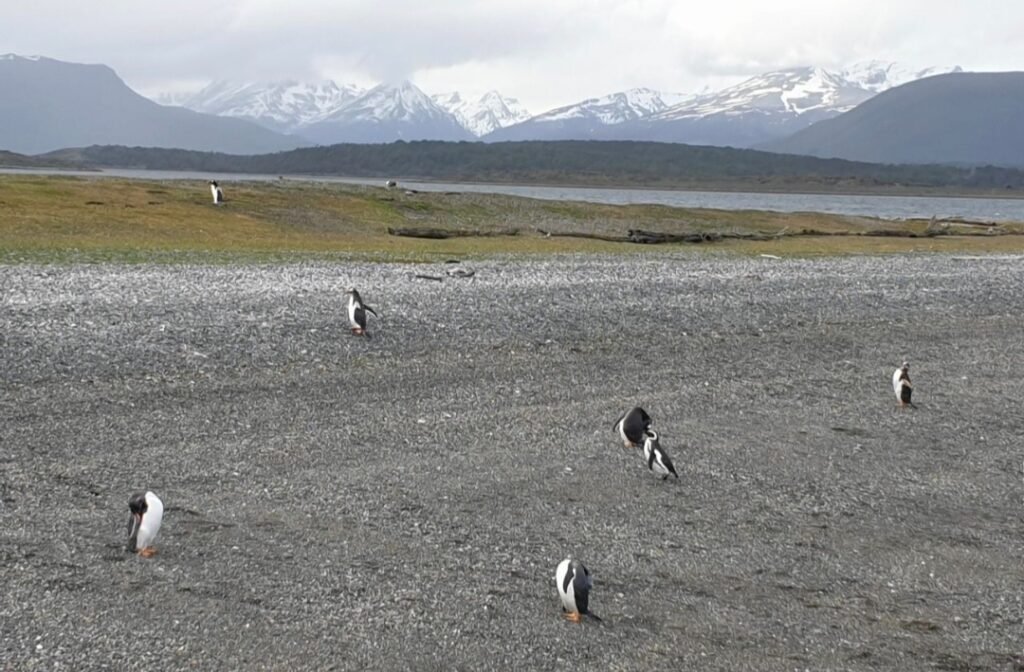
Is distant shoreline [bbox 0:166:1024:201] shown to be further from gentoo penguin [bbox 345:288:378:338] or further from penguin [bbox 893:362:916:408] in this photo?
penguin [bbox 893:362:916:408]

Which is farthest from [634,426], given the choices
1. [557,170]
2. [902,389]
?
[557,170]

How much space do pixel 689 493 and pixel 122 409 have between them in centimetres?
534

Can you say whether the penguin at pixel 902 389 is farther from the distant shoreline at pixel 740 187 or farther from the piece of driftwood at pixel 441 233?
the distant shoreline at pixel 740 187

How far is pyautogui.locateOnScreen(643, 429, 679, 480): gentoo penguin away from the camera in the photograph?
8.68 m

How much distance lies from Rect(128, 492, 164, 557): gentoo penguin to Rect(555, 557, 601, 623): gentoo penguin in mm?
2613

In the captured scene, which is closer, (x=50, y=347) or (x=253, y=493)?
(x=253, y=493)

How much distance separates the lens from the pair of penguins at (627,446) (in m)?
6.07

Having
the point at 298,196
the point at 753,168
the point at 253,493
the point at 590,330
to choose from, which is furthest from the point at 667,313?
the point at 753,168

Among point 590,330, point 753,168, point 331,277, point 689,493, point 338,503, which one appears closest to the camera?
point 338,503

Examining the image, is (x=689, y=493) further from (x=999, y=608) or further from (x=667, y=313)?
(x=667, y=313)

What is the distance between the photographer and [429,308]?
615 inches

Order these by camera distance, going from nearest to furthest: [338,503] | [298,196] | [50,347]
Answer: [338,503]
[50,347]
[298,196]

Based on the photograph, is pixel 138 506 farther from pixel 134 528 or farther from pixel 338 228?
pixel 338 228

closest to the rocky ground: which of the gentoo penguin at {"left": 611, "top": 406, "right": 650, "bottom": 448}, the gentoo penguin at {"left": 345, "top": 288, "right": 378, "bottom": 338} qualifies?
the gentoo penguin at {"left": 611, "top": 406, "right": 650, "bottom": 448}
